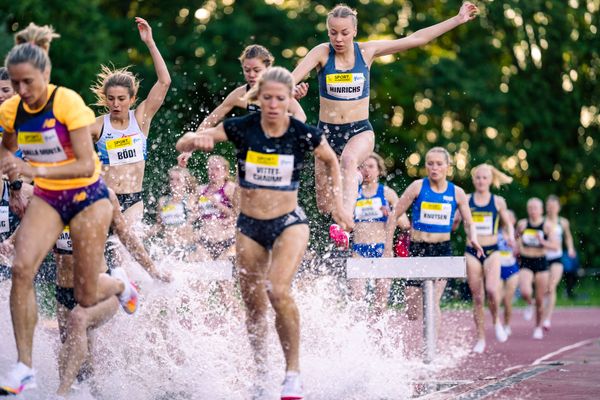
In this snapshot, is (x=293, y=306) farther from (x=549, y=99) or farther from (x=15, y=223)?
(x=549, y=99)

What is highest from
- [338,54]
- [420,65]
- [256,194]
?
[420,65]

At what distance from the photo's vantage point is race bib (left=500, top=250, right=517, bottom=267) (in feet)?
55.8

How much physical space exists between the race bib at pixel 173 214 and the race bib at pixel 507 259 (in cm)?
514

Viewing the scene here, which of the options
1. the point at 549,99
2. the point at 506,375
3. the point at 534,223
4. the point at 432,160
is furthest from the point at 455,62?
the point at 506,375

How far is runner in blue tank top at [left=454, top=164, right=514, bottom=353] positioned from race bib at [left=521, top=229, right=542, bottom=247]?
309cm

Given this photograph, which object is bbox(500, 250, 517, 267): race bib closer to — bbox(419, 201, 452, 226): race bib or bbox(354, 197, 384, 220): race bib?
bbox(354, 197, 384, 220): race bib

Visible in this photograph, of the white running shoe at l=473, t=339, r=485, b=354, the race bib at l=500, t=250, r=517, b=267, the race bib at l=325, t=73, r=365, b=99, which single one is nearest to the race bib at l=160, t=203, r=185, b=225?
the white running shoe at l=473, t=339, r=485, b=354

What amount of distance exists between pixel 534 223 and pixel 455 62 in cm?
1498

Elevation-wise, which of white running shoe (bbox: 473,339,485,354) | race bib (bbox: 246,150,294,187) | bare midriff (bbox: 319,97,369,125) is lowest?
white running shoe (bbox: 473,339,485,354)

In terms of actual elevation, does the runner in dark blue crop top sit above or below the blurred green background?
below

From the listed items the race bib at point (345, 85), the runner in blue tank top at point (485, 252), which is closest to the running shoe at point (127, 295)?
the race bib at point (345, 85)

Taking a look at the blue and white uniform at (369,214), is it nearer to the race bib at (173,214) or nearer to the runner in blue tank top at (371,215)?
the runner in blue tank top at (371,215)

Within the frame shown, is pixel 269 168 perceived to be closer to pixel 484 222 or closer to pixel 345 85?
pixel 345 85

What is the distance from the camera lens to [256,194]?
7602mm
